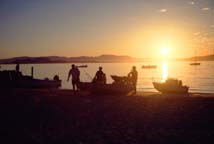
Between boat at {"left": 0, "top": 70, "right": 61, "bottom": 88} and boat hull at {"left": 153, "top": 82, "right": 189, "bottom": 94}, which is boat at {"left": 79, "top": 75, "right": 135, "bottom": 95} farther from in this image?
boat at {"left": 0, "top": 70, "right": 61, "bottom": 88}

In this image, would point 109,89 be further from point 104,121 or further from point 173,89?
point 104,121

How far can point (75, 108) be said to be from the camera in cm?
1856

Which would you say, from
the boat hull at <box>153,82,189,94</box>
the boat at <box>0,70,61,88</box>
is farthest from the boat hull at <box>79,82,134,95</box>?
the boat at <box>0,70,61,88</box>

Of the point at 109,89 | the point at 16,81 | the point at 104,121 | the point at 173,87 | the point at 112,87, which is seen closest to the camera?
the point at 104,121

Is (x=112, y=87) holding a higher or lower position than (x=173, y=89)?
higher

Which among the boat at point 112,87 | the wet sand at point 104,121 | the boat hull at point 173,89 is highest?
the boat at point 112,87

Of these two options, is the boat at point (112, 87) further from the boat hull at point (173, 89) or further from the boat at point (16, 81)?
the boat at point (16, 81)

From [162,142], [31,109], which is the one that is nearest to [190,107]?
[162,142]

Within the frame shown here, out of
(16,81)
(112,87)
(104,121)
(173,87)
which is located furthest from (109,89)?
(16,81)

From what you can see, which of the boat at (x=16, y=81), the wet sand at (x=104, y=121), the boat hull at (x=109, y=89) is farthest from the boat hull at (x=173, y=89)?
the boat at (x=16, y=81)

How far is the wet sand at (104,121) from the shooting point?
41.8ft

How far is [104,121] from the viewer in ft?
51.5

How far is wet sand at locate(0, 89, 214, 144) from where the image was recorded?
1273cm

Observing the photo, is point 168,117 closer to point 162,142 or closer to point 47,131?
point 162,142
